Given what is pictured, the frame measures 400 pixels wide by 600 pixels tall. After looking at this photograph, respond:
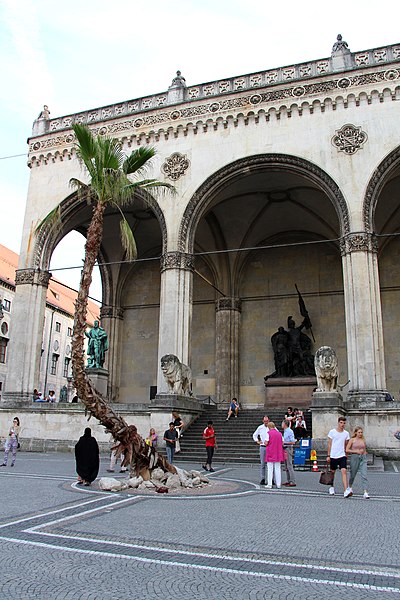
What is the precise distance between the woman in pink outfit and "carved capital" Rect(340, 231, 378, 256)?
9728 millimetres

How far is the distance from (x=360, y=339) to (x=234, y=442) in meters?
5.39

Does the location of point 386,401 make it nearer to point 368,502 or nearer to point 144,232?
point 368,502

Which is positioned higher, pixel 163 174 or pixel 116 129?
pixel 116 129

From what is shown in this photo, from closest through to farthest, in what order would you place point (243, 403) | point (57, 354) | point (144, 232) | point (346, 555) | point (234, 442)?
point (346, 555)
point (234, 442)
point (243, 403)
point (144, 232)
point (57, 354)

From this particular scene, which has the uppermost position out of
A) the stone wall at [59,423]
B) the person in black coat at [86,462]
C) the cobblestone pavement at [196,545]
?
the stone wall at [59,423]

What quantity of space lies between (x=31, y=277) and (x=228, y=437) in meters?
11.4

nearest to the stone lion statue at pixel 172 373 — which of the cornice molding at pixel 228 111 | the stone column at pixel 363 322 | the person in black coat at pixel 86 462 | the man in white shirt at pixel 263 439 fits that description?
the stone column at pixel 363 322

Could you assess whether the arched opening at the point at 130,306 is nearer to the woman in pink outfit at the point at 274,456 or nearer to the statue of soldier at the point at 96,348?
the statue of soldier at the point at 96,348

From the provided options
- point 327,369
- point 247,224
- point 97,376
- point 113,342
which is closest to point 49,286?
point 113,342

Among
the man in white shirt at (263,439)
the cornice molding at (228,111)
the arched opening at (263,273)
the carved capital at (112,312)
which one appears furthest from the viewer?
the carved capital at (112,312)

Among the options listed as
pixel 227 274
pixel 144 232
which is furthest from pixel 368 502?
pixel 144 232

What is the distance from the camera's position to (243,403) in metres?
25.8

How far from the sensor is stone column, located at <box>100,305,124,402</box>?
28.3 m

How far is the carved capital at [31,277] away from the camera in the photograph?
901 inches
